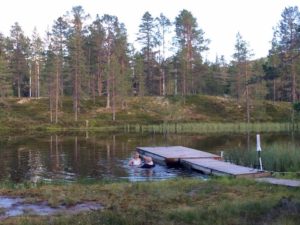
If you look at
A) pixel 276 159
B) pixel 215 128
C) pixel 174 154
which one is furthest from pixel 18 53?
pixel 276 159

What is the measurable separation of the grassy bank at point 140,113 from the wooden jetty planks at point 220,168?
38.6 m

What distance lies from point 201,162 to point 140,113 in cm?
5497

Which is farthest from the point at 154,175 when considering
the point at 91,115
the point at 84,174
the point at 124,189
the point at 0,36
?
the point at 0,36

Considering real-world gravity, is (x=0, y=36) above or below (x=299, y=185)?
above

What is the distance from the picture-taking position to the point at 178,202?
12.7 m

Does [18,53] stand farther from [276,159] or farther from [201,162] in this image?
[276,159]

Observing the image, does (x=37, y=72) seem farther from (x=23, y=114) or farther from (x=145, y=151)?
(x=145, y=151)

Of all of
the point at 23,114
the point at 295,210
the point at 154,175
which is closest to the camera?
the point at 295,210

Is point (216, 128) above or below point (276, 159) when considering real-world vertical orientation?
above

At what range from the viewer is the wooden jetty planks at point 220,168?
1953 cm

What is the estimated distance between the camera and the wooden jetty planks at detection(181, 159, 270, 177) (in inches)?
769

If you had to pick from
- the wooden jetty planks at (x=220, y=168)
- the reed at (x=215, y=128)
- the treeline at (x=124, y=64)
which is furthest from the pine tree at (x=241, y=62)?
the wooden jetty planks at (x=220, y=168)

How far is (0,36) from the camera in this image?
95.0 meters

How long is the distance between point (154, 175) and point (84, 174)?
354 cm
